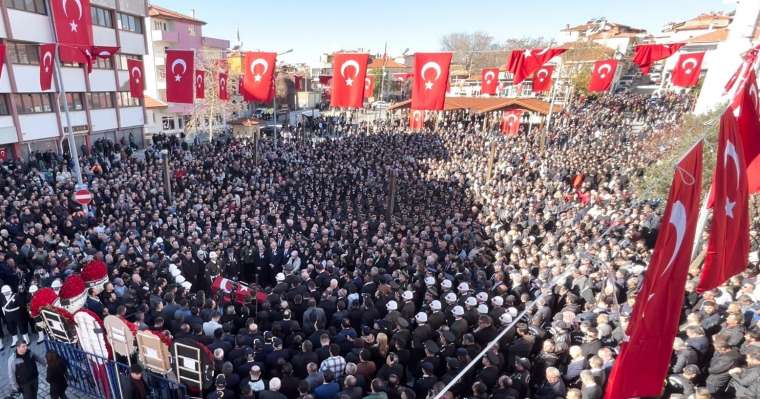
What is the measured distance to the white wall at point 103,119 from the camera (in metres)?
23.0

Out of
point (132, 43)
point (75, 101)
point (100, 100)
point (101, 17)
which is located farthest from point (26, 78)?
point (132, 43)

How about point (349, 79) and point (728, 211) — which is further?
point (349, 79)

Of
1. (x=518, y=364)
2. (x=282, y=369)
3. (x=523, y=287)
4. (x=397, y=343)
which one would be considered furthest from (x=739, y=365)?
(x=282, y=369)

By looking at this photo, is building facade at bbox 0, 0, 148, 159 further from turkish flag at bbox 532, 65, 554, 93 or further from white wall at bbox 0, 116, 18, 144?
turkish flag at bbox 532, 65, 554, 93

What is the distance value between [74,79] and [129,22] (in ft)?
18.9

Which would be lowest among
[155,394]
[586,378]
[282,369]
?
[155,394]

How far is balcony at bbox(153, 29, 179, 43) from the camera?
3366cm

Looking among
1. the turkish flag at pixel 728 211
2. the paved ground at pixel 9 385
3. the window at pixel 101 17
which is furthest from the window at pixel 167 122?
the turkish flag at pixel 728 211

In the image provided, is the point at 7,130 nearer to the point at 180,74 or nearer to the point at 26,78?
the point at 26,78

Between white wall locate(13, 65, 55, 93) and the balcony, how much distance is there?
15612 mm

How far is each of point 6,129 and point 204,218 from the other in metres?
14.1

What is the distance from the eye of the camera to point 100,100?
77.3 feet

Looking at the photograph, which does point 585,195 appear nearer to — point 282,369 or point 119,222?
point 282,369

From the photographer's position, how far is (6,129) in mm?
18469
